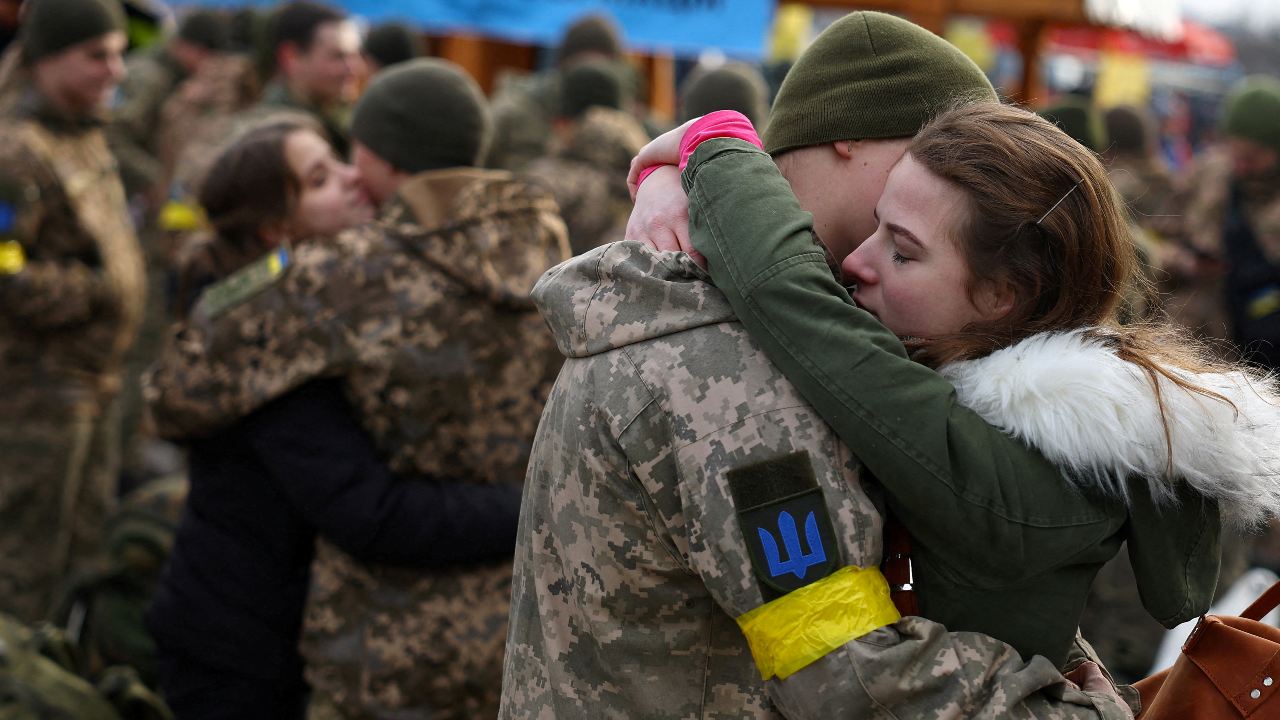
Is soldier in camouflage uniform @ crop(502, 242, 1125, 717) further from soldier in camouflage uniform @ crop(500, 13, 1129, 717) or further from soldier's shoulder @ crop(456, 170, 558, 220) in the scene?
soldier's shoulder @ crop(456, 170, 558, 220)

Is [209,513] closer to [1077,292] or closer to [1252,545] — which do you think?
[1077,292]

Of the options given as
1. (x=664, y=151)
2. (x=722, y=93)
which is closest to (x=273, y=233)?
(x=664, y=151)

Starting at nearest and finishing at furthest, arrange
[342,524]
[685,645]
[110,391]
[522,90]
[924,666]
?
[924,666], [685,645], [342,524], [110,391], [522,90]

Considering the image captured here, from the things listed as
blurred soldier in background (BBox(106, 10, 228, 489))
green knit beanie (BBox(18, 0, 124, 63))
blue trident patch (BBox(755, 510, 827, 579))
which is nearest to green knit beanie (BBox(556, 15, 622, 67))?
blurred soldier in background (BBox(106, 10, 228, 489))

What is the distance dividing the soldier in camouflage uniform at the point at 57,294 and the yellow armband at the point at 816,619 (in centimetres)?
422

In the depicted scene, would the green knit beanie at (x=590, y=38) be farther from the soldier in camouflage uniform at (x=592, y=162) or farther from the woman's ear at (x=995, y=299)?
the woman's ear at (x=995, y=299)

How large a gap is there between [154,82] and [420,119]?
20.6 ft

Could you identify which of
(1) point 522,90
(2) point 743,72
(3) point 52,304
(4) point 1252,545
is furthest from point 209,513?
(1) point 522,90

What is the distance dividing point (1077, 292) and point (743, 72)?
13.9ft

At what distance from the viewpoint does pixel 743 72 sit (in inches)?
220

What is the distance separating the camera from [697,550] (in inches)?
53.2

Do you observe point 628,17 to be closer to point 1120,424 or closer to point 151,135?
point 151,135

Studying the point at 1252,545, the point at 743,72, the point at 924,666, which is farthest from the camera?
the point at 1252,545

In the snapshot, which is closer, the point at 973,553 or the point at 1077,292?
the point at 973,553
